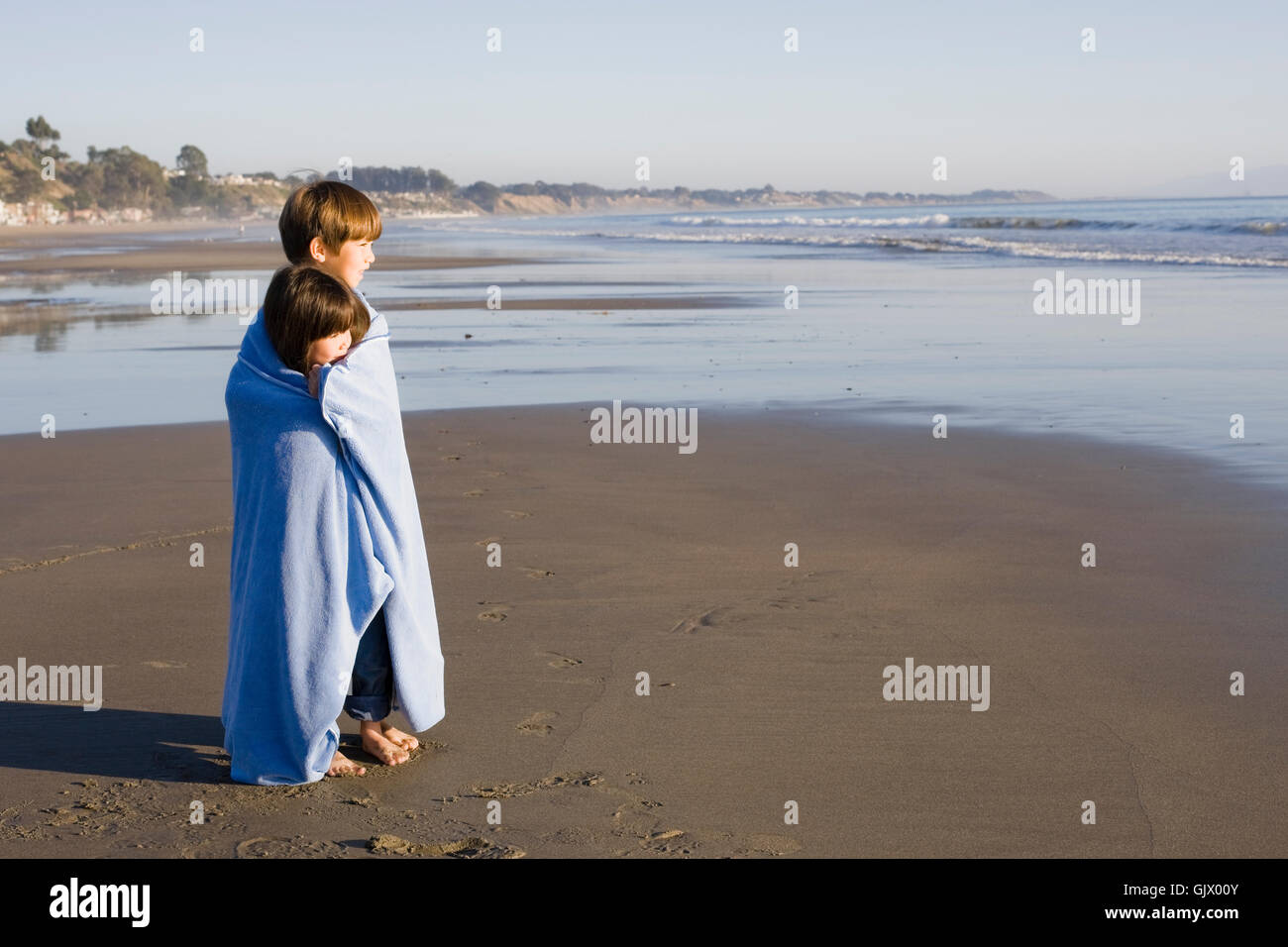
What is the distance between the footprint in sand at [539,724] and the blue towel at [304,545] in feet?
2.09

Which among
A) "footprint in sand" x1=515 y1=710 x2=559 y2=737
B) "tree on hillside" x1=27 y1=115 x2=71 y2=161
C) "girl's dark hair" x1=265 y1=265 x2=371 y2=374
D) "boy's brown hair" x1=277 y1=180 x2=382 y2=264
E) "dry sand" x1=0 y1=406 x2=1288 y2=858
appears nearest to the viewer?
"dry sand" x1=0 y1=406 x2=1288 y2=858

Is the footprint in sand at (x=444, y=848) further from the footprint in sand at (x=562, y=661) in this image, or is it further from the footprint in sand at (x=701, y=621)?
the footprint in sand at (x=701, y=621)

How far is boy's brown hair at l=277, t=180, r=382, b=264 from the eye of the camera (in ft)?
12.4

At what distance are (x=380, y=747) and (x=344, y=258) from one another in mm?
1435

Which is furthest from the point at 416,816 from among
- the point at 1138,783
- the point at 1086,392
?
the point at 1086,392

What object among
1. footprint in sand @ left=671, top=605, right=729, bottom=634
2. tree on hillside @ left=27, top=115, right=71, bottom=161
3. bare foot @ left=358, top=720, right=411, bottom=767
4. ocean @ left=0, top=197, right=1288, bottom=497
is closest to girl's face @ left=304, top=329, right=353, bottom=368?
bare foot @ left=358, top=720, right=411, bottom=767

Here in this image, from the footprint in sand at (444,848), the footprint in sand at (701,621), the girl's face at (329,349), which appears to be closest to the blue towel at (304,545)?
the girl's face at (329,349)

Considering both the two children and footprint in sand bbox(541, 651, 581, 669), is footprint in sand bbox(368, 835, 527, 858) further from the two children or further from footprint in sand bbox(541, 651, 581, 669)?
footprint in sand bbox(541, 651, 581, 669)

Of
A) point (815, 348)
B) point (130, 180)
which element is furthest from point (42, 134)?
point (815, 348)

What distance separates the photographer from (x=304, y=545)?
371 centimetres

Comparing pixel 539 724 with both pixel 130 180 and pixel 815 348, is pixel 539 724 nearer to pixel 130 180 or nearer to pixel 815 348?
pixel 815 348

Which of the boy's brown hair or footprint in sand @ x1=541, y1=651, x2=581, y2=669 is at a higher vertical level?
the boy's brown hair

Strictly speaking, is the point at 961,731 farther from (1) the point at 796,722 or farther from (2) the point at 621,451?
(2) the point at 621,451

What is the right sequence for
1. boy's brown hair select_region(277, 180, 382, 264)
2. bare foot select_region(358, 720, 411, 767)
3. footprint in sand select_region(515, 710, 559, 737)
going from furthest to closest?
1. footprint in sand select_region(515, 710, 559, 737)
2. bare foot select_region(358, 720, 411, 767)
3. boy's brown hair select_region(277, 180, 382, 264)
